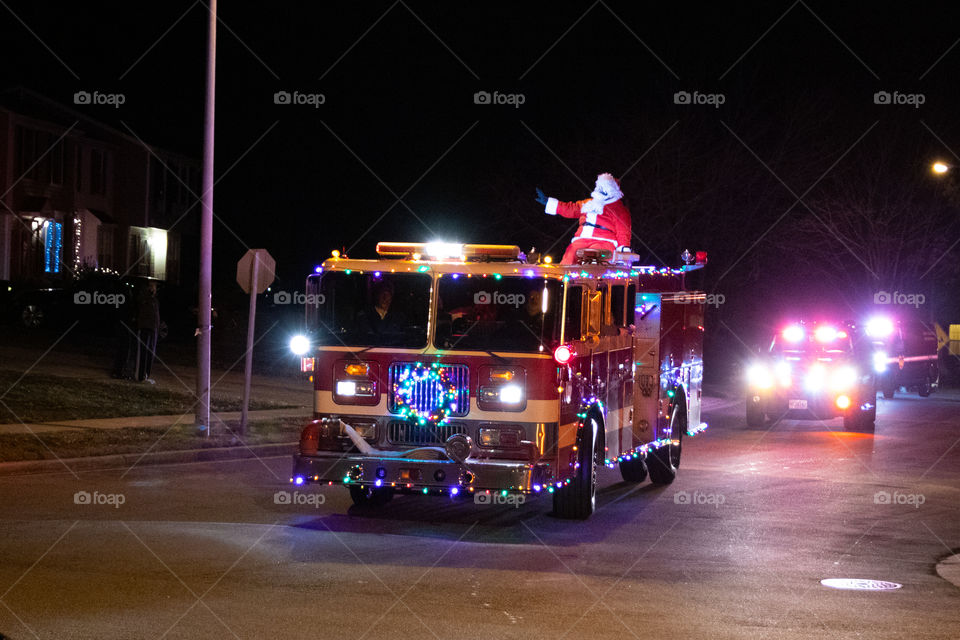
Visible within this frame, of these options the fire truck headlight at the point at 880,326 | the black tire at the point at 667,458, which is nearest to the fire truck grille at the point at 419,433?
the black tire at the point at 667,458

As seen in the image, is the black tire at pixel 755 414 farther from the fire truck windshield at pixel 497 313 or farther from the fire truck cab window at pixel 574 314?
the fire truck windshield at pixel 497 313

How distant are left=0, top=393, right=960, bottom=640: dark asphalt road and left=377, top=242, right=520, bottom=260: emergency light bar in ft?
8.09

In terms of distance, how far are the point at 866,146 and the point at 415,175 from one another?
1568 cm

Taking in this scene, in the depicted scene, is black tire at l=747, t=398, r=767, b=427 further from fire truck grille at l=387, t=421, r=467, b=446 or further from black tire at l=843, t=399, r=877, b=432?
fire truck grille at l=387, t=421, r=467, b=446

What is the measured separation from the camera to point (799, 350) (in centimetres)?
2330

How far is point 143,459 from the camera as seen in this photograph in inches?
642

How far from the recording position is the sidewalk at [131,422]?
1791 cm

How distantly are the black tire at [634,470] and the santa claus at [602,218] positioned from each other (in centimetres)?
271

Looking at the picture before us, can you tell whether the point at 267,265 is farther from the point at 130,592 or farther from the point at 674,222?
the point at 674,222

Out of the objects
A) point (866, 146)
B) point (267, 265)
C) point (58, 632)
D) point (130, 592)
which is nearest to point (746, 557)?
point (130, 592)

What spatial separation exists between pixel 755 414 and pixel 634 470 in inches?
329

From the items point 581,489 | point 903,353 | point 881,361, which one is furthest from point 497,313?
point 903,353

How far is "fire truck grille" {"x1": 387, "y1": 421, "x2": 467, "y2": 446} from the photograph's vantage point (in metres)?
11.6

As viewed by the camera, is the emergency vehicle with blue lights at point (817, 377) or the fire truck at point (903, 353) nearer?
the emergency vehicle with blue lights at point (817, 377)
